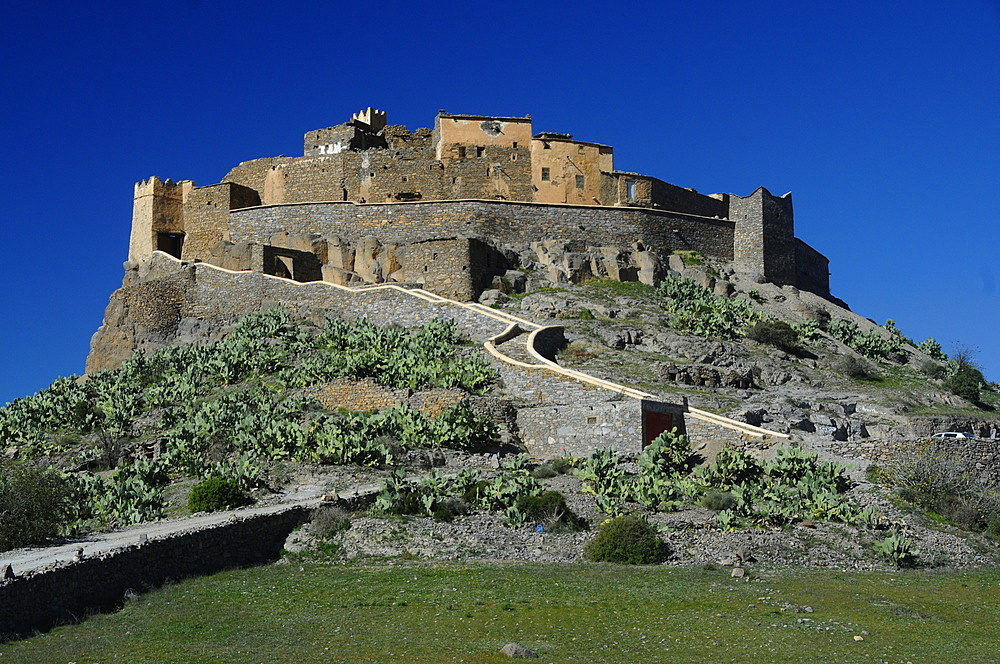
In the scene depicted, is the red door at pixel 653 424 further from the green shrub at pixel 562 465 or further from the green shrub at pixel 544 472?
the green shrub at pixel 544 472

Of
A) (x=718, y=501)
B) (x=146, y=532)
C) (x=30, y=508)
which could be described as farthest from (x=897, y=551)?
(x=30, y=508)

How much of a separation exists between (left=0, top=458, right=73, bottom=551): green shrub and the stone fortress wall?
72.3 feet

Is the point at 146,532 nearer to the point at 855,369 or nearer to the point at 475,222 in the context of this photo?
the point at 855,369

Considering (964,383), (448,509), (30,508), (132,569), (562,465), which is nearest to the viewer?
(132,569)

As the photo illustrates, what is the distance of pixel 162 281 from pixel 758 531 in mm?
29220

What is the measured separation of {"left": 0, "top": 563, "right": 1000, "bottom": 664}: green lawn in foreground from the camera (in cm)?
1308

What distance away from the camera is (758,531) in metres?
19.7

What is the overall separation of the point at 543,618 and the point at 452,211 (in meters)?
30.7

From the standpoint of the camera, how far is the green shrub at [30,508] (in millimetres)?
18516

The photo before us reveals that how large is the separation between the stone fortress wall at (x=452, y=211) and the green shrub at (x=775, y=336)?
6.03 meters

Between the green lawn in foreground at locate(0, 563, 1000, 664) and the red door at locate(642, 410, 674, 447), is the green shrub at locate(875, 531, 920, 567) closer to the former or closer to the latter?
the green lawn in foreground at locate(0, 563, 1000, 664)

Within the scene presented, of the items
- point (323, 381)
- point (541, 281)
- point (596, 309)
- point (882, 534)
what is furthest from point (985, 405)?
point (323, 381)

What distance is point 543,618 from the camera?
580 inches

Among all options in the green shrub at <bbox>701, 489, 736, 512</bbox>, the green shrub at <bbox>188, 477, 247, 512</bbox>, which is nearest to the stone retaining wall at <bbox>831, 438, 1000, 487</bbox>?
the green shrub at <bbox>701, 489, 736, 512</bbox>
